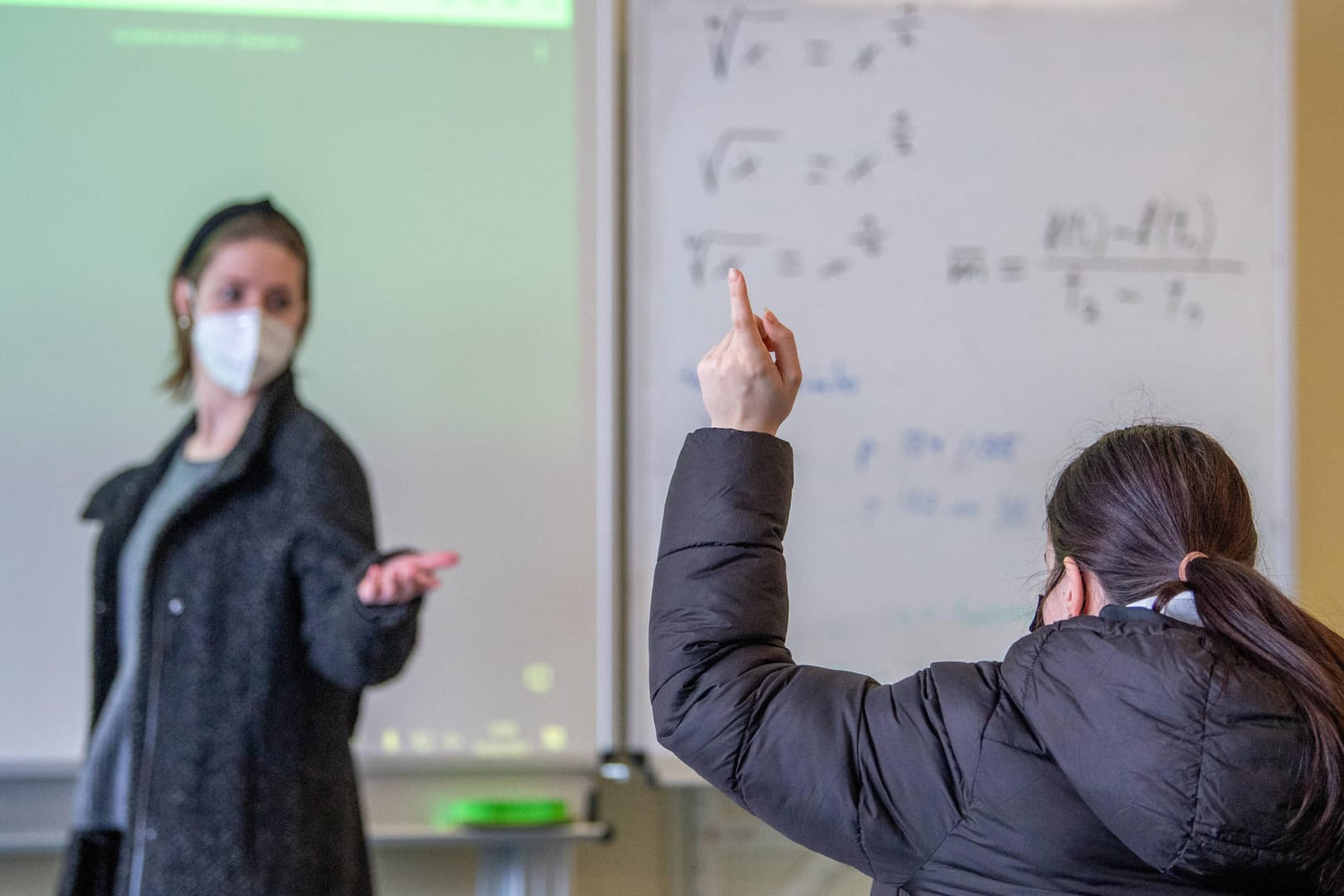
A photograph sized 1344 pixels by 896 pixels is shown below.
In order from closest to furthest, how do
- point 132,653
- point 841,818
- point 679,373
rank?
1. point 841,818
2. point 132,653
3. point 679,373

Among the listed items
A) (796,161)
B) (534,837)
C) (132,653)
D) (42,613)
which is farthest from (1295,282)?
(42,613)

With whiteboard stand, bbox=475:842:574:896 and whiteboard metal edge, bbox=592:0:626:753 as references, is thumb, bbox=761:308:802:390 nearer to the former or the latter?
whiteboard metal edge, bbox=592:0:626:753

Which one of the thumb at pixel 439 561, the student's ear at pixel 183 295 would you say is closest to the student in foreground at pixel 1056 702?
the thumb at pixel 439 561

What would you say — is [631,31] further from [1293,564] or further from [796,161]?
[1293,564]

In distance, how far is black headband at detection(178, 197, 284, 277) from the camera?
6.00 feet

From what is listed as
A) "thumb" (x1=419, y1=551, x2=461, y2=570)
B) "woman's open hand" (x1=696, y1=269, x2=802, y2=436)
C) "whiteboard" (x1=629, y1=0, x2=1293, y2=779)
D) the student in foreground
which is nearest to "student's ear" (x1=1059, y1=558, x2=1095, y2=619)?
the student in foreground

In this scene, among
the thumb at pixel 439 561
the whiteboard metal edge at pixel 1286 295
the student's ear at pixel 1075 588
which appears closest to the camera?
the student's ear at pixel 1075 588

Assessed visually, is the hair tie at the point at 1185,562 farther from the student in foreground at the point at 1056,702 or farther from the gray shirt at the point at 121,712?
the gray shirt at the point at 121,712

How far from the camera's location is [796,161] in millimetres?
1985

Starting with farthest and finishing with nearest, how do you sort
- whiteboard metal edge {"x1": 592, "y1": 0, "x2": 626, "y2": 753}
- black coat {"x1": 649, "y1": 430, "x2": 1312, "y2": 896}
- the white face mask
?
whiteboard metal edge {"x1": 592, "y1": 0, "x2": 626, "y2": 753} < the white face mask < black coat {"x1": 649, "y1": 430, "x2": 1312, "y2": 896}

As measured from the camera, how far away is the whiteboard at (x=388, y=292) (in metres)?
1.84

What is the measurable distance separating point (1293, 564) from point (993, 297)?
65cm

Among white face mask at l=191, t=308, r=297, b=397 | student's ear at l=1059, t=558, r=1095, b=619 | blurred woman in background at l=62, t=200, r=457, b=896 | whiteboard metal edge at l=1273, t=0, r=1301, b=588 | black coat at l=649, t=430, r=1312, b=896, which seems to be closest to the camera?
black coat at l=649, t=430, r=1312, b=896

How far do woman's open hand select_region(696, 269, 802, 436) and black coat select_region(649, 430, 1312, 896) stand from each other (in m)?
0.02
